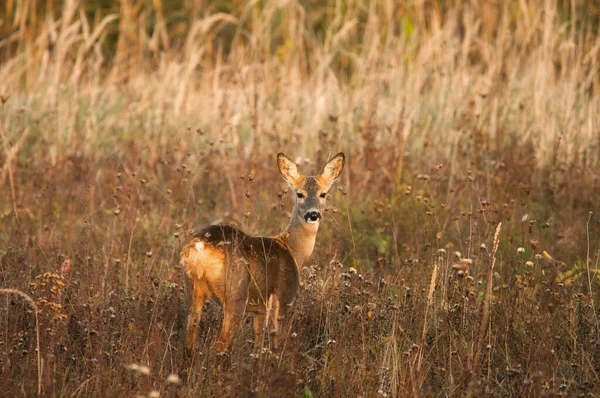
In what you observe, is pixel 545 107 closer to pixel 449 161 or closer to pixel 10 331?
pixel 449 161

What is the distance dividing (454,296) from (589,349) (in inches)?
25.4

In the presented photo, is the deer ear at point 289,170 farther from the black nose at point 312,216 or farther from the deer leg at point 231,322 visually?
the deer leg at point 231,322

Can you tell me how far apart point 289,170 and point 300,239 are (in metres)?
0.66

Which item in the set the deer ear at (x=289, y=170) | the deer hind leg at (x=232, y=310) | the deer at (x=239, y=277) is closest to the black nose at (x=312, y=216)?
the deer at (x=239, y=277)

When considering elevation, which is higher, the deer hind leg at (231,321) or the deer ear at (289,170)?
the deer ear at (289,170)

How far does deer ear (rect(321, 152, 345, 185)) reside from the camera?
5.45 metres

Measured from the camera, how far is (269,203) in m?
6.68

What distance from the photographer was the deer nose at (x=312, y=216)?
15.9 feet

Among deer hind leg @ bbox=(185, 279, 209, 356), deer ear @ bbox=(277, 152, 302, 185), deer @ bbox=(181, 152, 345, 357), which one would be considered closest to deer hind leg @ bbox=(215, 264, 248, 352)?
deer @ bbox=(181, 152, 345, 357)

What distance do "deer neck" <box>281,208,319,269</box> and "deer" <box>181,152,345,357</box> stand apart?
0.7 inches

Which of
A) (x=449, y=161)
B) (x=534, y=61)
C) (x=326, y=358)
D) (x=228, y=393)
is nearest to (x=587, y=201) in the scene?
(x=449, y=161)

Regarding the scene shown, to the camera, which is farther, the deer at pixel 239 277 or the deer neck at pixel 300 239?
the deer neck at pixel 300 239

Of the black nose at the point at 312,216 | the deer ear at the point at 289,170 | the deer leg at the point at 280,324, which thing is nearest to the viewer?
the deer leg at the point at 280,324

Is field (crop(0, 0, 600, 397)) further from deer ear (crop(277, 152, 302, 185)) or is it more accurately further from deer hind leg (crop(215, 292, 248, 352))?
deer ear (crop(277, 152, 302, 185))
